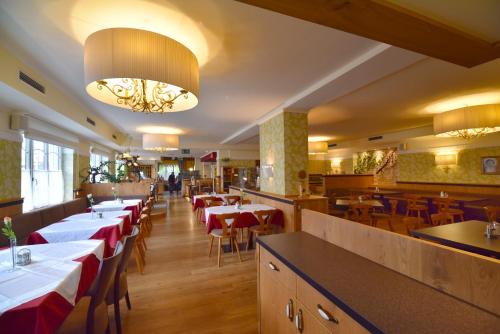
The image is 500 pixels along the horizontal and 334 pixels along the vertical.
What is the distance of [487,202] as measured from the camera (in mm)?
5355

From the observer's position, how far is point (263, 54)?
8.45 feet

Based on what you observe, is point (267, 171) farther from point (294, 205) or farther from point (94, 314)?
point (94, 314)

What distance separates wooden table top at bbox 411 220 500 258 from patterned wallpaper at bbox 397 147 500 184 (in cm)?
520

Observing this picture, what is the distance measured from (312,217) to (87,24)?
8.82ft

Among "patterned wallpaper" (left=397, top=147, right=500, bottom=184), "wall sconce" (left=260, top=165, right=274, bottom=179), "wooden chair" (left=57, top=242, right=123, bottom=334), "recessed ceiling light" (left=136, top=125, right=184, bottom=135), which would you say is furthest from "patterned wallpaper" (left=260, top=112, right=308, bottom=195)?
"patterned wallpaper" (left=397, top=147, right=500, bottom=184)

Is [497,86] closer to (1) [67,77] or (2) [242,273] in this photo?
(2) [242,273]

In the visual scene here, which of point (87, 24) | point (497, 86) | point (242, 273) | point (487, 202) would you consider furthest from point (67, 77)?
point (487, 202)

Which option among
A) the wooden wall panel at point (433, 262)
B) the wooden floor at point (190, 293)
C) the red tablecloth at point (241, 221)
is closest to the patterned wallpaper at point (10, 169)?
the wooden floor at point (190, 293)

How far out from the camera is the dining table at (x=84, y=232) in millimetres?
2645

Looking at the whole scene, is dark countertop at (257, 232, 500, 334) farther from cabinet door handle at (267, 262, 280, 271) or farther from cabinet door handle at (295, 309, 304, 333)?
cabinet door handle at (295, 309, 304, 333)

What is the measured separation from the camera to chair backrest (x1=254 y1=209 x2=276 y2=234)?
Answer: 148 inches

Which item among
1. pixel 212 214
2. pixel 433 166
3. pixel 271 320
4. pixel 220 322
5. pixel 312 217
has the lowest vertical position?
pixel 220 322

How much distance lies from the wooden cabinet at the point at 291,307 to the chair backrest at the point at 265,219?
187 cm

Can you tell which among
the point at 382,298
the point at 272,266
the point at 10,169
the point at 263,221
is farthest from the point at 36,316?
the point at 10,169
